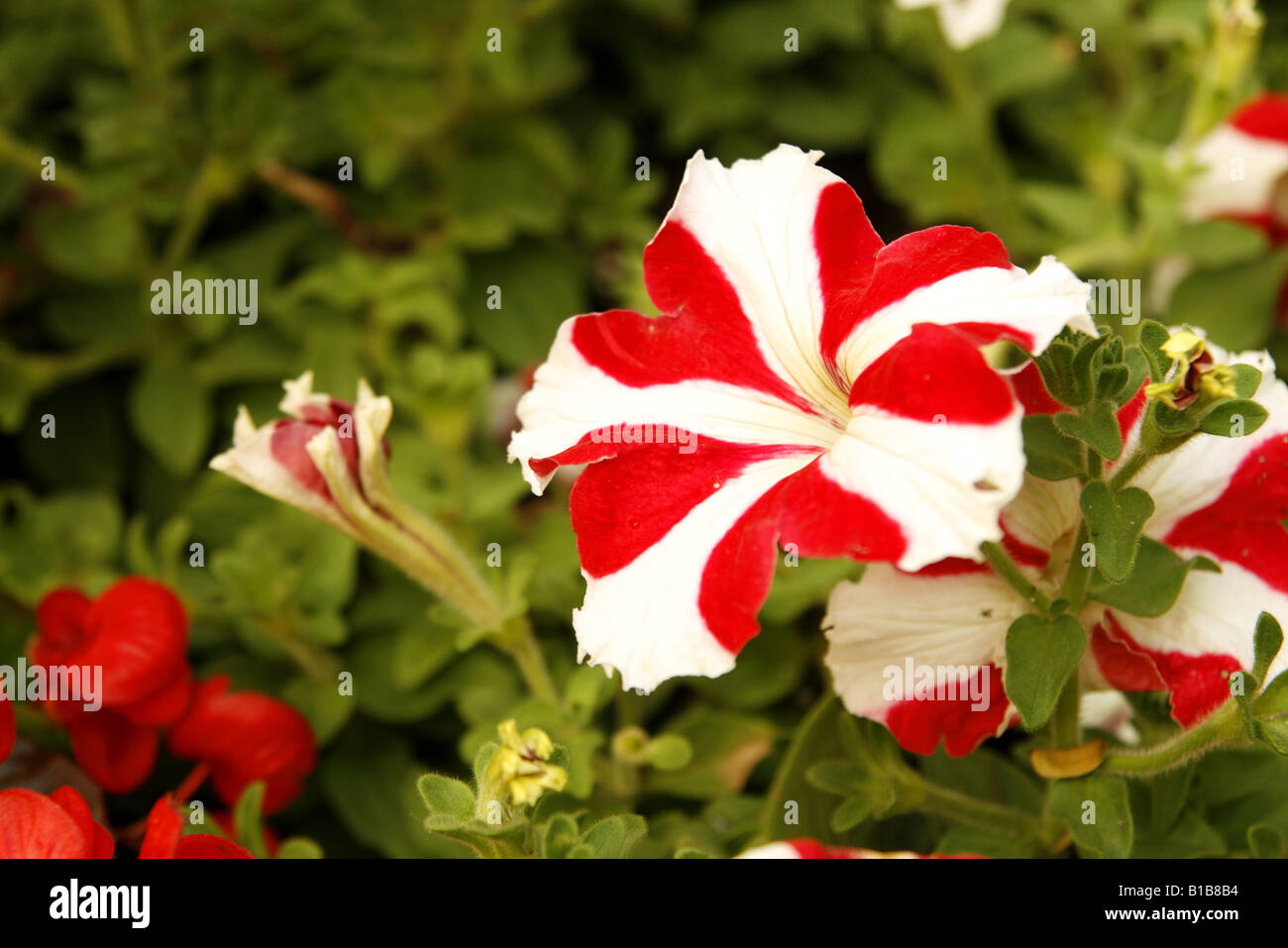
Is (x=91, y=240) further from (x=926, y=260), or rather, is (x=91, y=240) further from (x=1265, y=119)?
(x=1265, y=119)

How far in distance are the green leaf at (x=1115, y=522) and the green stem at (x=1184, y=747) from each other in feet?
0.32

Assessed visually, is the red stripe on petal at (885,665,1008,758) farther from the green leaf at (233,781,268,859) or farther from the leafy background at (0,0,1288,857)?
the green leaf at (233,781,268,859)

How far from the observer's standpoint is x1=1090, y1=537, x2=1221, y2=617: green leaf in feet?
2.06

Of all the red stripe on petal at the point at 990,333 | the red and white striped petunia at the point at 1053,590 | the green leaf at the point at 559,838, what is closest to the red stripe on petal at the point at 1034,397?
the red and white striped petunia at the point at 1053,590

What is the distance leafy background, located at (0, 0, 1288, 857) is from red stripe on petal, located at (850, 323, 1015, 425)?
1.32 feet

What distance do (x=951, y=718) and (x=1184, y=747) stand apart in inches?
4.8

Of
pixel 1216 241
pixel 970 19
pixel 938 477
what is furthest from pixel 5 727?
pixel 1216 241

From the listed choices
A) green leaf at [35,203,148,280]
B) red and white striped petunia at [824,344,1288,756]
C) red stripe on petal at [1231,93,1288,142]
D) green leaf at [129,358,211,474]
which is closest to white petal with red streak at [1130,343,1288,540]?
red and white striped petunia at [824,344,1288,756]

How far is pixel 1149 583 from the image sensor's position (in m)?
0.63

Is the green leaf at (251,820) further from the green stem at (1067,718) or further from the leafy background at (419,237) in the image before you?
the green stem at (1067,718)

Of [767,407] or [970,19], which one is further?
[970,19]

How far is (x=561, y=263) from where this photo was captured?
141 centimetres
